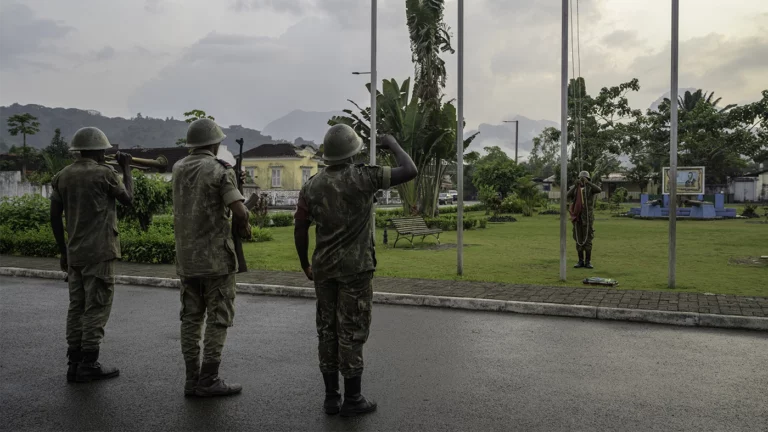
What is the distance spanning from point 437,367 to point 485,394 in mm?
778

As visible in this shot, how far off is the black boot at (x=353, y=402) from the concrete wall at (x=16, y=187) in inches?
1575

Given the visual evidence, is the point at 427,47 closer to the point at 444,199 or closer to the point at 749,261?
the point at 749,261

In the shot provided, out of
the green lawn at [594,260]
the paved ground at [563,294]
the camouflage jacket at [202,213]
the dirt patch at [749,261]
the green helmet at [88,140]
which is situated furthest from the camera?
the dirt patch at [749,261]

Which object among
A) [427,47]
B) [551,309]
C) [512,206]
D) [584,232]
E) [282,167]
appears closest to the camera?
[551,309]

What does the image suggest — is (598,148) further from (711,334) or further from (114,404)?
(114,404)

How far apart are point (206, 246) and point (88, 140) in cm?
160

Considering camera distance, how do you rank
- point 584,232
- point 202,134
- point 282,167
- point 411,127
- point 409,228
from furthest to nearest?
1. point 282,167
2. point 411,127
3. point 409,228
4. point 584,232
5. point 202,134

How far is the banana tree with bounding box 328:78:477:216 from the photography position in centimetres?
2419

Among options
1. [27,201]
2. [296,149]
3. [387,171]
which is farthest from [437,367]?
[296,149]

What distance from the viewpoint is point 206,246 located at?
450 cm

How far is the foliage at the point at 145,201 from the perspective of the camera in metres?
14.9

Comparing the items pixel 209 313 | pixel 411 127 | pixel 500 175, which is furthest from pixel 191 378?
pixel 500 175

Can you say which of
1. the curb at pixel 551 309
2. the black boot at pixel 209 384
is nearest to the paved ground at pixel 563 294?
the curb at pixel 551 309

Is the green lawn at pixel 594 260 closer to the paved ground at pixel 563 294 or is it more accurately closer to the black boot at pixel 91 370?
the paved ground at pixel 563 294
